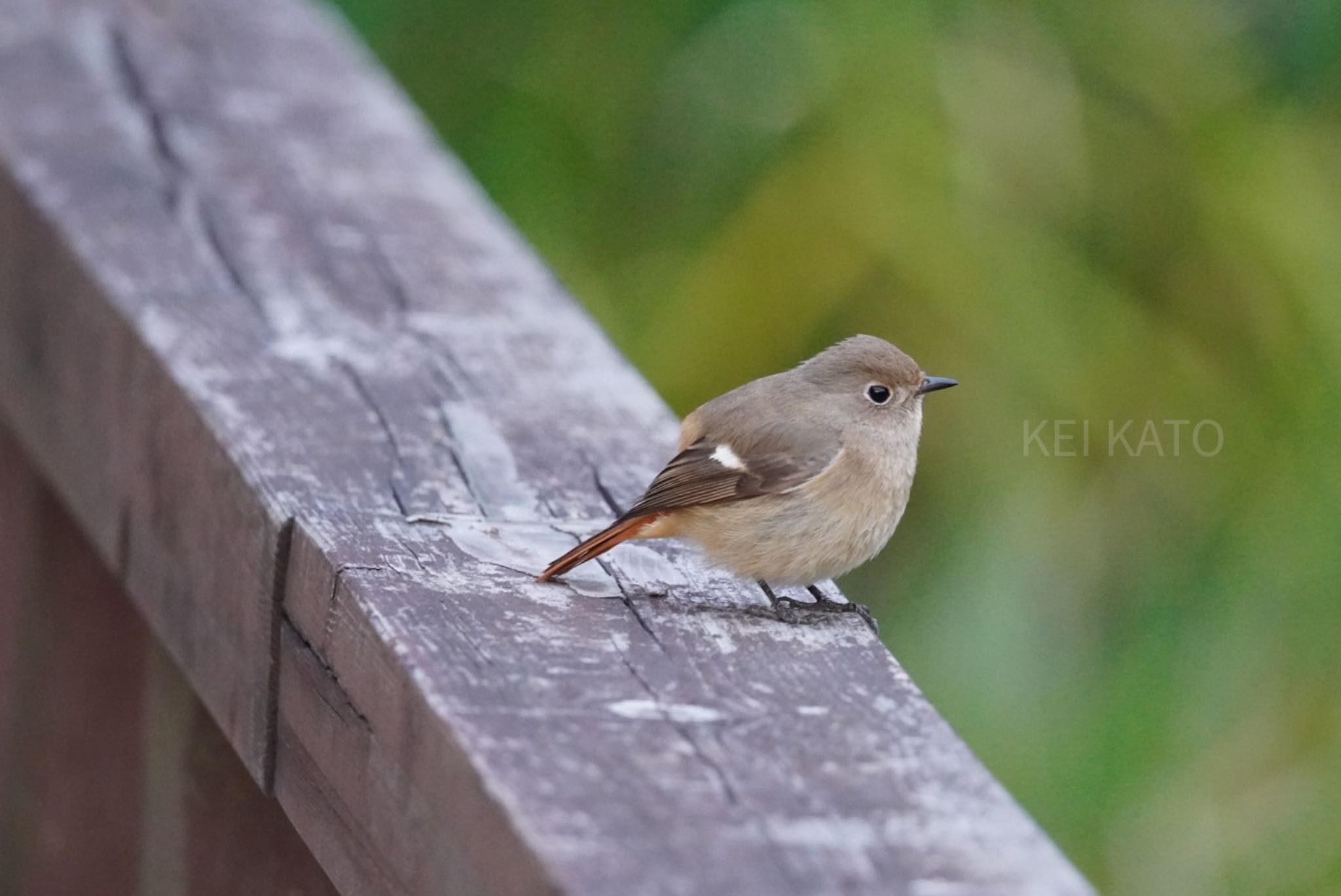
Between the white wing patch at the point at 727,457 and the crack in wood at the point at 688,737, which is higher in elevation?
the crack in wood at the point at 688,737

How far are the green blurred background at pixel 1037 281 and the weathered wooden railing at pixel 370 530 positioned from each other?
0.91ft

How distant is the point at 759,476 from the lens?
2492mm

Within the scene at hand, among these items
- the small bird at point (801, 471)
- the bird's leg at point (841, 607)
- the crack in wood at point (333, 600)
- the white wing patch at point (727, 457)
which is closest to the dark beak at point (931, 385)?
the small bird at point (801, 471)

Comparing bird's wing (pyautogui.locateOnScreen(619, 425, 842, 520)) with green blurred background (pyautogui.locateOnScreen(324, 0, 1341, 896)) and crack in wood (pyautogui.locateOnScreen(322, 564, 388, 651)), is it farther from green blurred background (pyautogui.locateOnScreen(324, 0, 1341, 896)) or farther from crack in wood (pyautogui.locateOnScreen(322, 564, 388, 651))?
green blurred background (pyautogui.locateOnScreen(324, 0, 1341, 896))

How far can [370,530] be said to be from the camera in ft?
6.32

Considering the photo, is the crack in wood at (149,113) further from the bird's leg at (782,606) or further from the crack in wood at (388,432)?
the bird's leg at (782,606)

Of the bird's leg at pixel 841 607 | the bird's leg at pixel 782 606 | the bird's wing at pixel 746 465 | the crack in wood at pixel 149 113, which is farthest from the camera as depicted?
the crack in wood at pixel 149 113

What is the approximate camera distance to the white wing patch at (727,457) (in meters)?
2.42

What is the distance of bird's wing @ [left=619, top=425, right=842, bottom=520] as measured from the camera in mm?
2266

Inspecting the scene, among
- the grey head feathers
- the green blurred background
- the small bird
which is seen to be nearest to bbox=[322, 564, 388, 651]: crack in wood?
the small bird

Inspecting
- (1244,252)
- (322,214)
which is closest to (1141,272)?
(1244,252)

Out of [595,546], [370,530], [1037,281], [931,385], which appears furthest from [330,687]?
[1037,281]

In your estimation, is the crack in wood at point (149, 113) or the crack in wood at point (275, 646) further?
the crack in wood at point (149, 113)

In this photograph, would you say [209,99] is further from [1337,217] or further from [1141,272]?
[1337,217]
